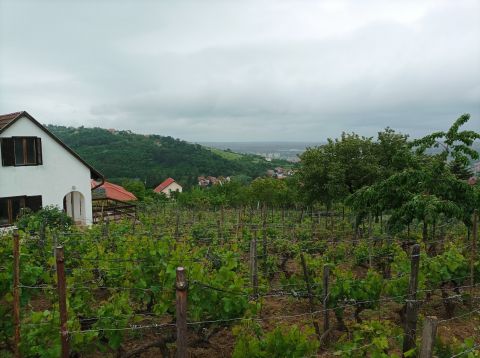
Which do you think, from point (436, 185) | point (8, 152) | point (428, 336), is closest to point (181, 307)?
point (428, 336)

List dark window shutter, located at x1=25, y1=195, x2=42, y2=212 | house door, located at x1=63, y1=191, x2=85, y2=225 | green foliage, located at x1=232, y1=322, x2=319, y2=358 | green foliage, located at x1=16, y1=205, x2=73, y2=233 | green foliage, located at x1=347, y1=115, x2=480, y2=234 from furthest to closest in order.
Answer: house door, located at x1=63, y1=191, x2=85, y2=225 < dark window shutter, located at x1=25, y1=195, x2=42, y2=212 < green foliage, located at x1=16, y1=205, x2=73, y2=233 < green foliage, located at x1=347, y1=115, x2=480, y2=234 < green foliage, located at x1=232, y1=322, x2=319, y2=358

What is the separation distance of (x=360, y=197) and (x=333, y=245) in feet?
4.63

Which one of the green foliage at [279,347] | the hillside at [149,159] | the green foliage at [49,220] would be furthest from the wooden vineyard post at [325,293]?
the hillside at [149,159]

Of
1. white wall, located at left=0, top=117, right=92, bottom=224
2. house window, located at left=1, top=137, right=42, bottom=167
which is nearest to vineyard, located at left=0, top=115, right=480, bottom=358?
A: white wall, located at left=0, top=117, right=92, bottom=224

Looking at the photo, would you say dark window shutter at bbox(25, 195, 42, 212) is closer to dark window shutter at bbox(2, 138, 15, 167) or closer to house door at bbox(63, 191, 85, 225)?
dark window shutter at bbox(2, 138, 15, 167)

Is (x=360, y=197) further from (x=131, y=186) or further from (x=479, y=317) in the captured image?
(x=131, y=186)

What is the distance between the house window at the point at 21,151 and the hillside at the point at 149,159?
133ft

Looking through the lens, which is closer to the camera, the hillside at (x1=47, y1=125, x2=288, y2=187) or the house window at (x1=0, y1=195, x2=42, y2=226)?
the house window at (x1=0, y1=195, x2=42, y2=226)

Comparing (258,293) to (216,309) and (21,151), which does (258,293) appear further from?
(21,151)

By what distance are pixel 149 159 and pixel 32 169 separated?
54.7m

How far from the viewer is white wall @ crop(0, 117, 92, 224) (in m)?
14.6

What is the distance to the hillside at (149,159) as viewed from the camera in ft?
199

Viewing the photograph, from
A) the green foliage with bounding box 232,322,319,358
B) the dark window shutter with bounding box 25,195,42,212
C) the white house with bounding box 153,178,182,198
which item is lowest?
the white house with bounding box 153,178,182,198

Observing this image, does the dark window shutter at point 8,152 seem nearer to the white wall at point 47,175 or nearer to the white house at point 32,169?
the white house at point 32,169
